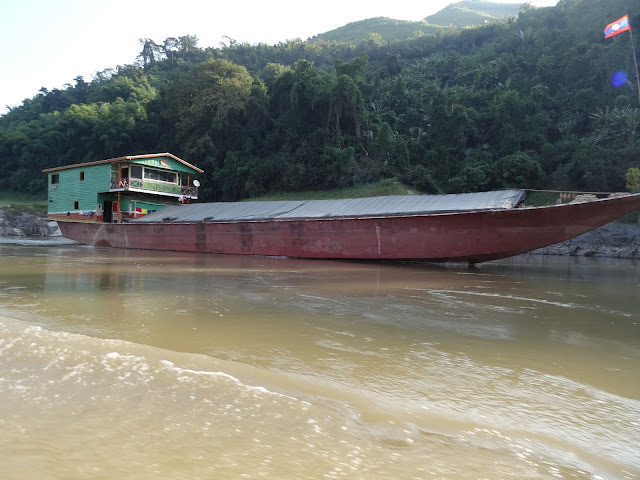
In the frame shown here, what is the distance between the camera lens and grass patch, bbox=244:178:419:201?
1056 inches

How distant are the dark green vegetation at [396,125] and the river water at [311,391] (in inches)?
971

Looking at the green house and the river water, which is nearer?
the river water

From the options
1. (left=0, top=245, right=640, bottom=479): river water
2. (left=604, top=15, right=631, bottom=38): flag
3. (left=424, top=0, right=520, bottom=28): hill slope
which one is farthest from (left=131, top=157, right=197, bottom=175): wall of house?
(left=424, top=0, right=520, bottom=28): hill slope

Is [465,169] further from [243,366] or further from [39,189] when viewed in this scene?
[39,189]

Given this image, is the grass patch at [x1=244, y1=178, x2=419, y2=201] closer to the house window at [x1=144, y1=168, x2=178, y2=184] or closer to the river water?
the house window at [x1=144, y1=168, x2=178, y2=184]

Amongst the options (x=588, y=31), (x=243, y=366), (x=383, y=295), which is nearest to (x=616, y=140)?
(x=588, y=31)

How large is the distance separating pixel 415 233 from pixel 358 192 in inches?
622

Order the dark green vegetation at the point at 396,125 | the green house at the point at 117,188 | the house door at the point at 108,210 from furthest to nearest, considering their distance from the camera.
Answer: the dark green vegetation at the point at 396,125, the house door at the point at 108,210, the green house at the point at 117,188

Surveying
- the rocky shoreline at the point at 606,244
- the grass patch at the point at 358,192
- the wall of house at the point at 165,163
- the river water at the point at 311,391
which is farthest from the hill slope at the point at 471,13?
the river water at the point at 311,391

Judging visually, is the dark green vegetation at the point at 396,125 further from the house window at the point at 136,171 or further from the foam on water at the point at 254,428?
the foam on water at the point at 254,428

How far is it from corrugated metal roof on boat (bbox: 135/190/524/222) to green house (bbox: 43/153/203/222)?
300 centimetres

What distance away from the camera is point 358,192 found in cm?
2814

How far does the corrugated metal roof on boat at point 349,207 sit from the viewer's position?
40.7 ft

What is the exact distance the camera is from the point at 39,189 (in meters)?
42.8
